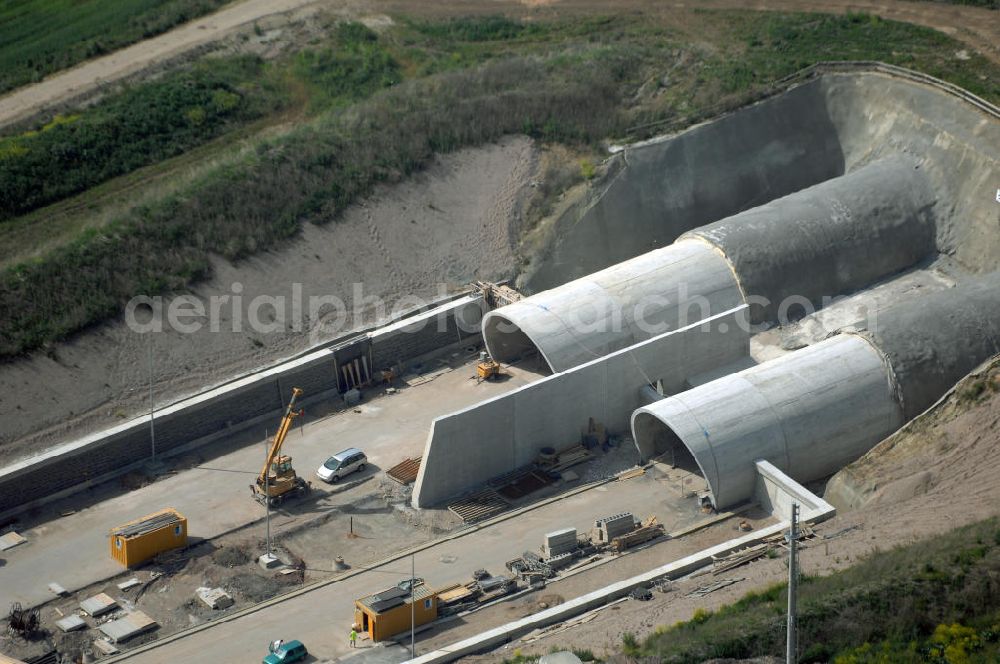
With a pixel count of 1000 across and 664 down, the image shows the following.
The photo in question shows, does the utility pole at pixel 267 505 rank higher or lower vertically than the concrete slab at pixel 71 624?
higher

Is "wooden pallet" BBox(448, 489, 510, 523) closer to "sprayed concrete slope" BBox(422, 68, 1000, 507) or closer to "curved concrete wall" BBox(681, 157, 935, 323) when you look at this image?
"sprayed concrete slope" BBox(422, 68, 1000, 507)

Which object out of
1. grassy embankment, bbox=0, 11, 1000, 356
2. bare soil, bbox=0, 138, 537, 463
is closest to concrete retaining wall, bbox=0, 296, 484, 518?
bare soil, bbox=0, 138, 537, 463

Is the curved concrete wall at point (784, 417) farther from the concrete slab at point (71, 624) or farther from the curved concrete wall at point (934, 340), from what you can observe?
the concrete slab at point (71, 624)

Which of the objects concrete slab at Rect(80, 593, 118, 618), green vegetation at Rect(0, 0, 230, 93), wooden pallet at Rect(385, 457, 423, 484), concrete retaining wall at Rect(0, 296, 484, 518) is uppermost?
green vegetation at Rect(0, 0, 230, 93)

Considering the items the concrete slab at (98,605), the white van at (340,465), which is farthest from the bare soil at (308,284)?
the concrete slab at (98,605)

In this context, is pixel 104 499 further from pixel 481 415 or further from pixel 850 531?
pixel 850 531

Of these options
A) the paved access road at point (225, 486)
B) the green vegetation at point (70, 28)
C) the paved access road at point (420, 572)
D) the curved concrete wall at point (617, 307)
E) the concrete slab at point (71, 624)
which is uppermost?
the green vegetation at point (70, 28)

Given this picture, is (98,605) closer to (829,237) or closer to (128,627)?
(128,627)
